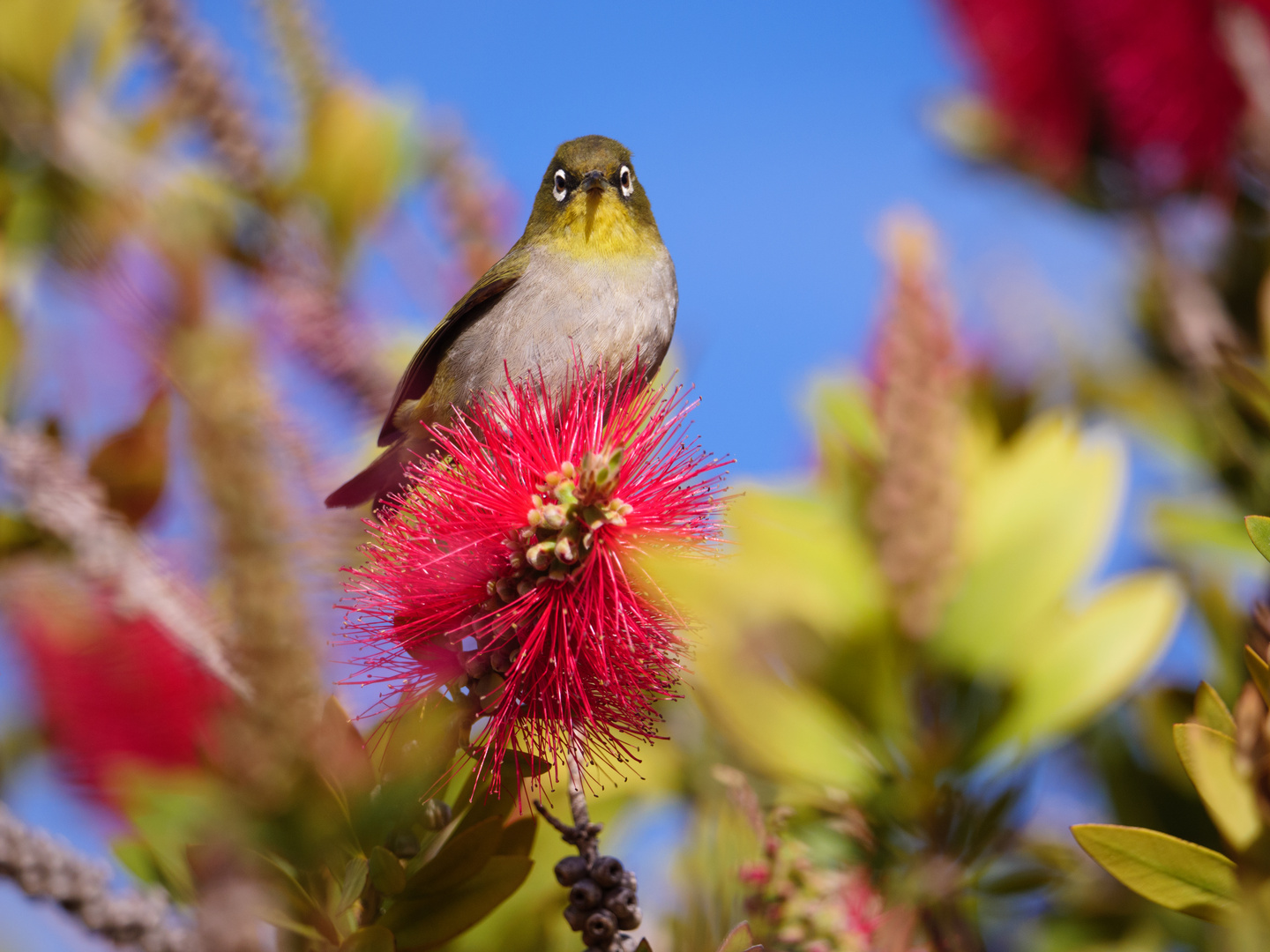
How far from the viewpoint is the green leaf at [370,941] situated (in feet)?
3.01

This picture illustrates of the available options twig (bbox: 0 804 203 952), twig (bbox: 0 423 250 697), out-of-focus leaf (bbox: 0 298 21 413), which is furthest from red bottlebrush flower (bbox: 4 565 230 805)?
twig (bbox: 0 804 203 952)

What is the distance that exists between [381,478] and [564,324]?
1.22 feet

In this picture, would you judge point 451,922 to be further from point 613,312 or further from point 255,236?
point 255,236

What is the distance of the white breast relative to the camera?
160 centimetres

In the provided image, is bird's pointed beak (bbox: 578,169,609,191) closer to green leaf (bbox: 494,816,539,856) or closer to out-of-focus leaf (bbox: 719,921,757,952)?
green leaf (bbox: 494,816,539,856)

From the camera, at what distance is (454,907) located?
100 cm

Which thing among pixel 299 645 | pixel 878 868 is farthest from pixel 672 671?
pixel 878 868

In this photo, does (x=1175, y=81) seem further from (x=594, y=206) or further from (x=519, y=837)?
(x=519, y=837)

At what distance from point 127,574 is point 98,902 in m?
0.51

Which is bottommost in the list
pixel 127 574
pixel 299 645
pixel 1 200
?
pixel 299 645

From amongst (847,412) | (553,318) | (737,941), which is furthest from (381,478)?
(847,412)

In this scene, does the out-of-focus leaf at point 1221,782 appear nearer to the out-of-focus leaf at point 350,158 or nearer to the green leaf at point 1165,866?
the green leaf at point 1165,866

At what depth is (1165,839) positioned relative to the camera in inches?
36.2

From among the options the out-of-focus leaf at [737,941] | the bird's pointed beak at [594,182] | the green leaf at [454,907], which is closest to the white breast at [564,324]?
the bird's pointed beak at [594,182]
